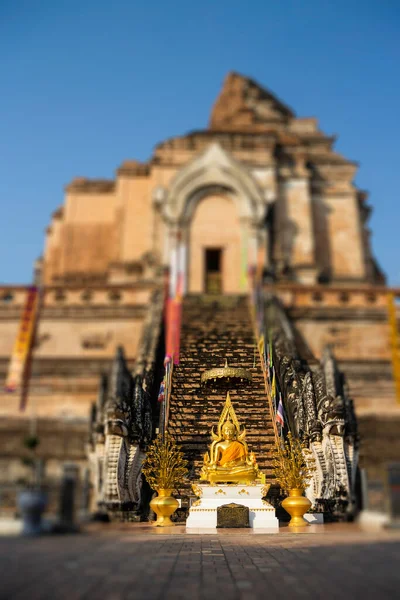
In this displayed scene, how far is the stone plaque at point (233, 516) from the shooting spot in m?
9.85

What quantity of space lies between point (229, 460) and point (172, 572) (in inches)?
227

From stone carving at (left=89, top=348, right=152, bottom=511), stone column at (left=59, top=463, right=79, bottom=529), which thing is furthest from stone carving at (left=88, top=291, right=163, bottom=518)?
stone column at (left=59, top=463, right=79, bottom=529)

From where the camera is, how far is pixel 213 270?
23.6 meters

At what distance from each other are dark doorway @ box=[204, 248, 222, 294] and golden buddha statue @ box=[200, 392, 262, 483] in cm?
1178

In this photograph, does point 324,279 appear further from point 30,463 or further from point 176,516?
point 30,463

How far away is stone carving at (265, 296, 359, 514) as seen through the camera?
1056 centimetres

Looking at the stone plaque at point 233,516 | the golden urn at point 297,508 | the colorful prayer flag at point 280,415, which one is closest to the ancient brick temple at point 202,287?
the colorful prayer flag at point 280,415

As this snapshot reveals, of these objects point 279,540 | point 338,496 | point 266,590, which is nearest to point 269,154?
point 338,496

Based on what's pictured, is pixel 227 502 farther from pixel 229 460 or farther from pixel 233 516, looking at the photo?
pixel 229 460

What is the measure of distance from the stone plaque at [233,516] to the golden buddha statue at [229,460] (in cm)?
57

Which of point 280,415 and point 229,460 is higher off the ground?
point 280,415

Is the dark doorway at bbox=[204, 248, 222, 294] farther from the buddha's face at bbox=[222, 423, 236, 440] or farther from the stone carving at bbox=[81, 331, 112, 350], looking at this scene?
the buddha's face at bbox=[222, 423, 236, 440]

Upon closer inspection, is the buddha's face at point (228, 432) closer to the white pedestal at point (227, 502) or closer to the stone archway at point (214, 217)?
the white pedestal at point (227, 502)

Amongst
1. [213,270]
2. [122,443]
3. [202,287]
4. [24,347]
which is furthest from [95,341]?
[122,443]
